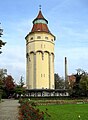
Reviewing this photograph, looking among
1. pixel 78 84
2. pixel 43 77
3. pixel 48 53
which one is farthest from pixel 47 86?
pixel 78 84

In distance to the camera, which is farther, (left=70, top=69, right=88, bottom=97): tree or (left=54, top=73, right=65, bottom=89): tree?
(left=54, top=73, right=65, bottom=89): tree

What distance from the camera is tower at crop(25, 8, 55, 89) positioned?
74.1 metres

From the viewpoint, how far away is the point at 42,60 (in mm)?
74438

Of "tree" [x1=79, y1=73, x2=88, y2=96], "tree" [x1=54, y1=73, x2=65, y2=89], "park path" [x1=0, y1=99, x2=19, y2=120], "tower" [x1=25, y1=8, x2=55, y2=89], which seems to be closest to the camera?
"park path" [x1=0, y1=99, x2=19, y2=120]

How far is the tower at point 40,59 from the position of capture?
74.1 m

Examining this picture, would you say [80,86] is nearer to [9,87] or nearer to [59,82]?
[9,87]

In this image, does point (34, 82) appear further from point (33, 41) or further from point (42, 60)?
point (33, 41)

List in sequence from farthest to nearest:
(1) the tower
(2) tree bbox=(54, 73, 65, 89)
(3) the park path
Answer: (2) tree bbox=(54, 73, 65, 89)
(1) the tower
(3) the park path

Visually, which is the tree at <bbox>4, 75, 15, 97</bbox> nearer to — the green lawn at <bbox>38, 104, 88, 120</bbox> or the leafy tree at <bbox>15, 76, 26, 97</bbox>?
the leafy tree at <bbox>15, 76, 26, 97</bbox>

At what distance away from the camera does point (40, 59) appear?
244 feet

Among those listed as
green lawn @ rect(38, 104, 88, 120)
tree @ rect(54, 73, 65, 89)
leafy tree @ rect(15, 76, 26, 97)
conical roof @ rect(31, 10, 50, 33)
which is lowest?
green lawn @ rect(38, 104, 88, 120)

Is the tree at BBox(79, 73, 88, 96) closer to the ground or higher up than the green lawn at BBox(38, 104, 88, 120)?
higher up

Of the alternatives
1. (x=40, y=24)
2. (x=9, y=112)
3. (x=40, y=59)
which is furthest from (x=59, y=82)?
(x=9, y=112)

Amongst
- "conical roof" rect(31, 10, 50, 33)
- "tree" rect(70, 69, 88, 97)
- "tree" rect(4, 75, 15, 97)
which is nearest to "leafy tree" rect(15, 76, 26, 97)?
"tree" rect(4, 75, 15, 97)
